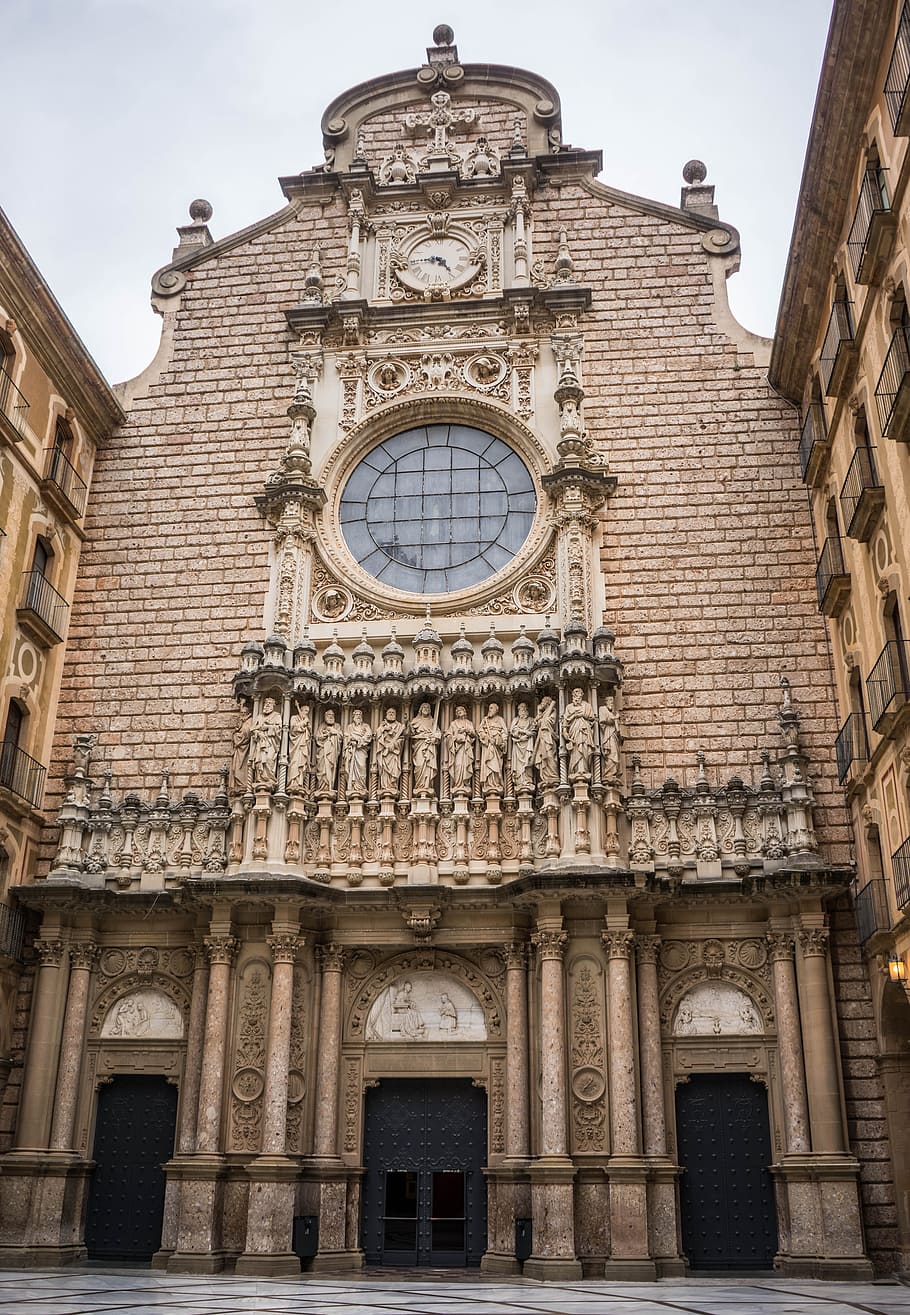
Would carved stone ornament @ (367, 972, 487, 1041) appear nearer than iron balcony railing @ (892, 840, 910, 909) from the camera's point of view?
No

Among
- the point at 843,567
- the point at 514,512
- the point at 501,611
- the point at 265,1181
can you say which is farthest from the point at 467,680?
the point at 265,1181

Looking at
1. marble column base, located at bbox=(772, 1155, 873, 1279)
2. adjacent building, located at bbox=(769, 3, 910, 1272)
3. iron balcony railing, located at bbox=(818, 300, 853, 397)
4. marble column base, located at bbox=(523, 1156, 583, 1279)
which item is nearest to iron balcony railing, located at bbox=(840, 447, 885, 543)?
adjacent building, located at bbox=(769, 3, 910, 1272)

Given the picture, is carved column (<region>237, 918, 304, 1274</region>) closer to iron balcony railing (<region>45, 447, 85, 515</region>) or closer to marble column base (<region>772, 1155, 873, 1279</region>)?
marble column base (<region>772, 1155, 873, 1279</region>)

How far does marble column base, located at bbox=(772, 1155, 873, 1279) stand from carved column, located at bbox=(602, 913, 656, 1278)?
1914 millimetres

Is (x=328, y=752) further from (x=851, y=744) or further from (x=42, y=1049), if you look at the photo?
(x=851, y=744)

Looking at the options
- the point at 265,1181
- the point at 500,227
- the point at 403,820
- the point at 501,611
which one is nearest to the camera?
the point at 265,1181

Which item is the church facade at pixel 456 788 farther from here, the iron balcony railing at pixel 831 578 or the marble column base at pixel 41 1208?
the iron balcony railing at pixel 831 578

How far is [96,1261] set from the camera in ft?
60.4

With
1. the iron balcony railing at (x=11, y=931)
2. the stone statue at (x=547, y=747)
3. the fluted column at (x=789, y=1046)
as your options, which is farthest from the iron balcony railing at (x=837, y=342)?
the iron balcony railing at (x=11, y=931)

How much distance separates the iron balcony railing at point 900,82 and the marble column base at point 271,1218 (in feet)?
49.7

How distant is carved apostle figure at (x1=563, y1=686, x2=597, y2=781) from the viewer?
62.5 ft

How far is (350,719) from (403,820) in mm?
1867

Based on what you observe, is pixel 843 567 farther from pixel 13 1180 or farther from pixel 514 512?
pixel 13 1180

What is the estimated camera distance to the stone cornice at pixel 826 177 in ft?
53.4
